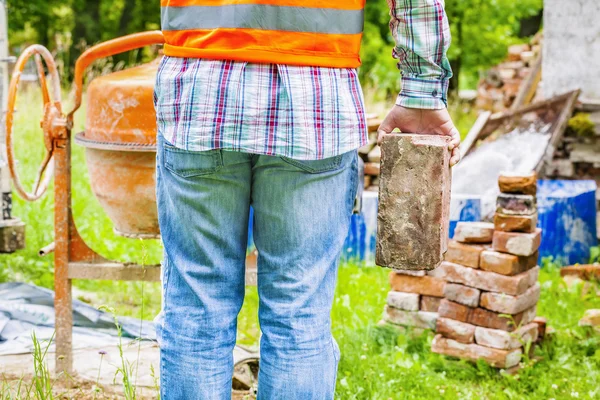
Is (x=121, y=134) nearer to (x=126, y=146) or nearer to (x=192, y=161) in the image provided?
(x=126, y=146)

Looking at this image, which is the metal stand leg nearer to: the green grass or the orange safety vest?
the green grass

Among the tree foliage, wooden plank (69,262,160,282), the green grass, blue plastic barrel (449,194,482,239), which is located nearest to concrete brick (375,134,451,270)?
the green grass

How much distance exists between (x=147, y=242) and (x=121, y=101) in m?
2.41

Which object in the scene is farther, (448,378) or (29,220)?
(29,220)

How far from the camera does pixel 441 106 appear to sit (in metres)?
1.99

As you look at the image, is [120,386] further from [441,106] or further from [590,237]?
[590,237]

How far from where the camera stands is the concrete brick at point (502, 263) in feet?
11.4

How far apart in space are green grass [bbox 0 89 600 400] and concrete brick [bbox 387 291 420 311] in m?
0.13

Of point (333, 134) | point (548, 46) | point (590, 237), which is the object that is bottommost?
point (590, 237)

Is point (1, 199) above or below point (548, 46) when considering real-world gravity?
below

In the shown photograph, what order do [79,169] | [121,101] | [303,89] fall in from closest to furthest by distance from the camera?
[303,89] → [121,101] → [79,169]

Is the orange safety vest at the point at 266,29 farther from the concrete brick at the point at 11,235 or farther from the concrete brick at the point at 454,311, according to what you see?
the concrete brick at the point at 11,235

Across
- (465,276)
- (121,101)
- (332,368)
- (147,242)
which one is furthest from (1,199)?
(332,368)

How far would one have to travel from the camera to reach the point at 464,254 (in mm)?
3604
